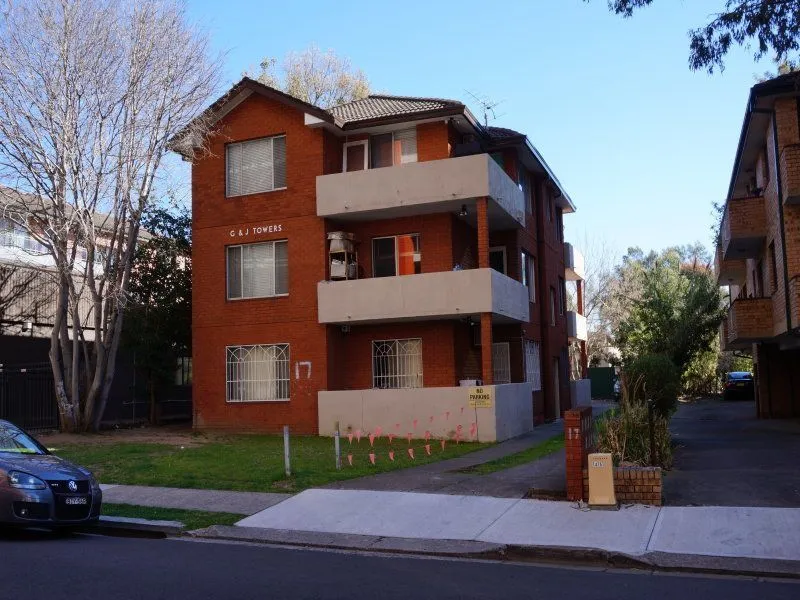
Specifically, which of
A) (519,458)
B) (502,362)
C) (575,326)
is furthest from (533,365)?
(519,458)

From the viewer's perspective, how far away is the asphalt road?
699cm

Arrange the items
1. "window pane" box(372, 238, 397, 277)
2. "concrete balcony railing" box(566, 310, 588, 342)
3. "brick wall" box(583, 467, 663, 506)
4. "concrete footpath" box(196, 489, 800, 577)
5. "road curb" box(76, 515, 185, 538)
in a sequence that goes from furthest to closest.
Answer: "concrete balcony railing" box(566, 310, 588, 342)
"window pane" box(372, 238, 397, 277)
"road curb" box(76, 515, 185, 538)
"brick wall" box(583, 467, 663, 506)
"concrete footpath" box(196, 489, 800, 577)

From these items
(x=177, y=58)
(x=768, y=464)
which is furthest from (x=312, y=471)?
(x=177, y=58)

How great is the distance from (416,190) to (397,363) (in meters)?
4.83

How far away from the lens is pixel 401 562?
878cm

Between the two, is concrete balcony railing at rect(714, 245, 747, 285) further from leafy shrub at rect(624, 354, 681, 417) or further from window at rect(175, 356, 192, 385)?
window at rect(175, 356, 192, 385)

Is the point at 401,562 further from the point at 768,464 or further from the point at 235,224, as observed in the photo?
the point at 235,224

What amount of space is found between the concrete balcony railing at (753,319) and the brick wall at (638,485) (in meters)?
13.3

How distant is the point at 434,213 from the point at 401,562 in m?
14.3

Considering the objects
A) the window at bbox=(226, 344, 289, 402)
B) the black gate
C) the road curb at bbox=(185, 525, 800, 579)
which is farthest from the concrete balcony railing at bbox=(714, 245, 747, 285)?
the black gate

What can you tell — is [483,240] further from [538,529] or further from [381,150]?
[538,529]

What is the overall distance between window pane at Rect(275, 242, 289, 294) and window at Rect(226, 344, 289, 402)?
162 cm

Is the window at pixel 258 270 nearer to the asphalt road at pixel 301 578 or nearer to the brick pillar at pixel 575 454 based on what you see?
the brick pillar at pixel 575 454

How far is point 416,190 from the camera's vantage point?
69.0ft
